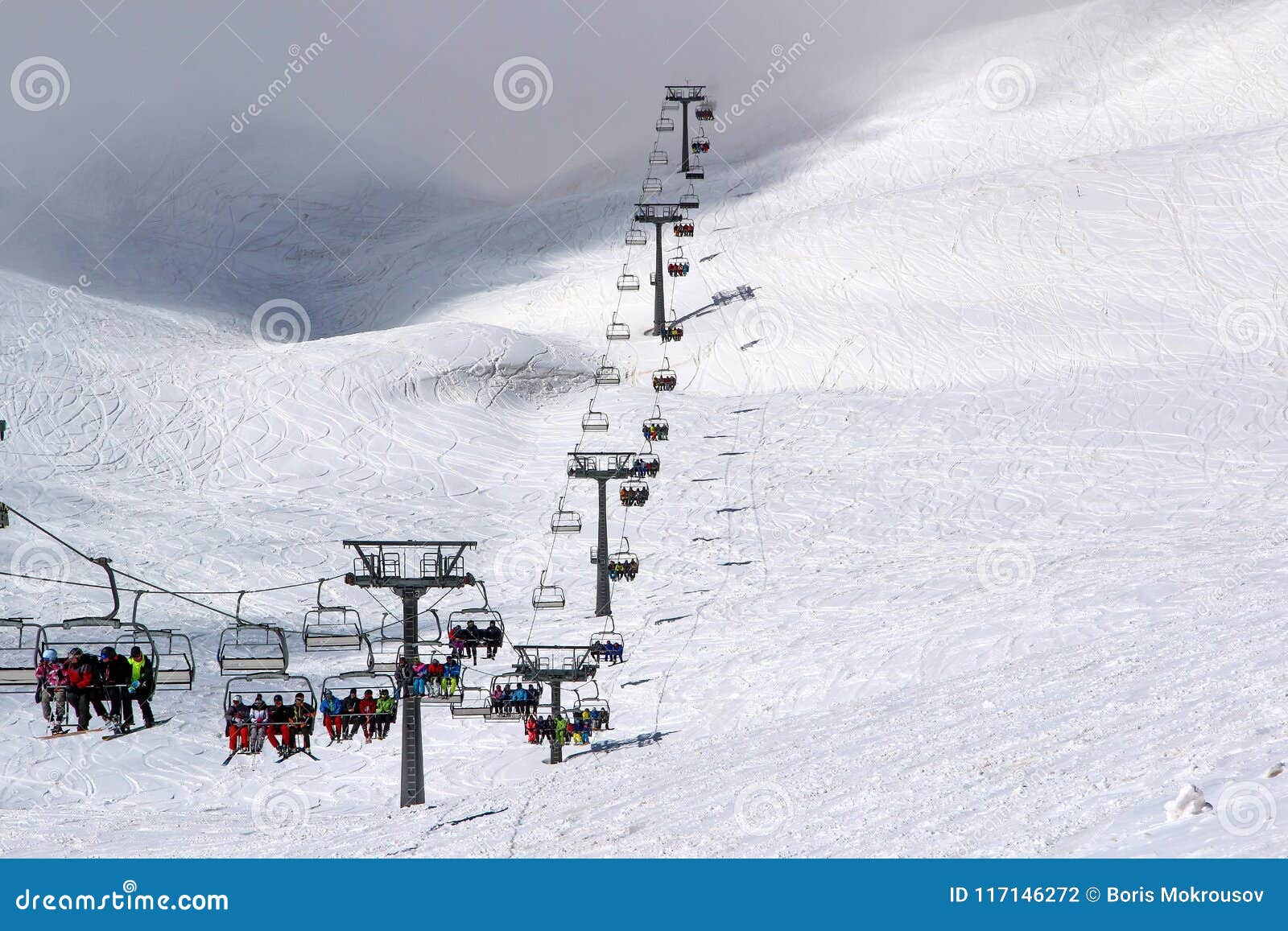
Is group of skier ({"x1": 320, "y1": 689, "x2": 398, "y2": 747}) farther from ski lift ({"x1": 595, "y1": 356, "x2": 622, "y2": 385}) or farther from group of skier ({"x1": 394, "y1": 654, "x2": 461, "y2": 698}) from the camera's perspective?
ski lift ({"x1": 595, "y1": 356, "x2": 622, "y2": 385})

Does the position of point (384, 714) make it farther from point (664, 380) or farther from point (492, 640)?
point (664, 380)

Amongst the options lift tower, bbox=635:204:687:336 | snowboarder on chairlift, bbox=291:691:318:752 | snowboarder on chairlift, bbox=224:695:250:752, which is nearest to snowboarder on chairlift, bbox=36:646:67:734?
snowboarder on chairlift, bbox=224:695:250:752

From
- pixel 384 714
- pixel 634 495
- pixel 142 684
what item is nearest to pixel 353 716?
pixel 384 714

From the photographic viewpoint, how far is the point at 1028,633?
2683 cm

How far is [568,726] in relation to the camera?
25.7 m

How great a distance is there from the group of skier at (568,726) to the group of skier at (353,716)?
200 inches

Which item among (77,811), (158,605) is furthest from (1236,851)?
(158,605)

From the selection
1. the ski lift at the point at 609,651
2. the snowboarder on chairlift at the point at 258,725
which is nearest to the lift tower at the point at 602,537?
the ski lift at the point at 609,651

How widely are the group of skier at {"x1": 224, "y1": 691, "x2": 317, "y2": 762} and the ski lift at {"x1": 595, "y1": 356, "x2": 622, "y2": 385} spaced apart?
36.6 m

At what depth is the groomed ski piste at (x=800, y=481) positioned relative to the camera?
18469 millimetres

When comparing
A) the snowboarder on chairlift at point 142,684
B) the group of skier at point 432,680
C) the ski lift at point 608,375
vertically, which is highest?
the ski lift at point 608,375

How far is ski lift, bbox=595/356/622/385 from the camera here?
56109mm

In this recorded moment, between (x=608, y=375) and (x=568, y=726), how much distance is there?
1273 inches

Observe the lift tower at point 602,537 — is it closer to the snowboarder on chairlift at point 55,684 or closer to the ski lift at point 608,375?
the snowboarder on chairlift at point 55,684
